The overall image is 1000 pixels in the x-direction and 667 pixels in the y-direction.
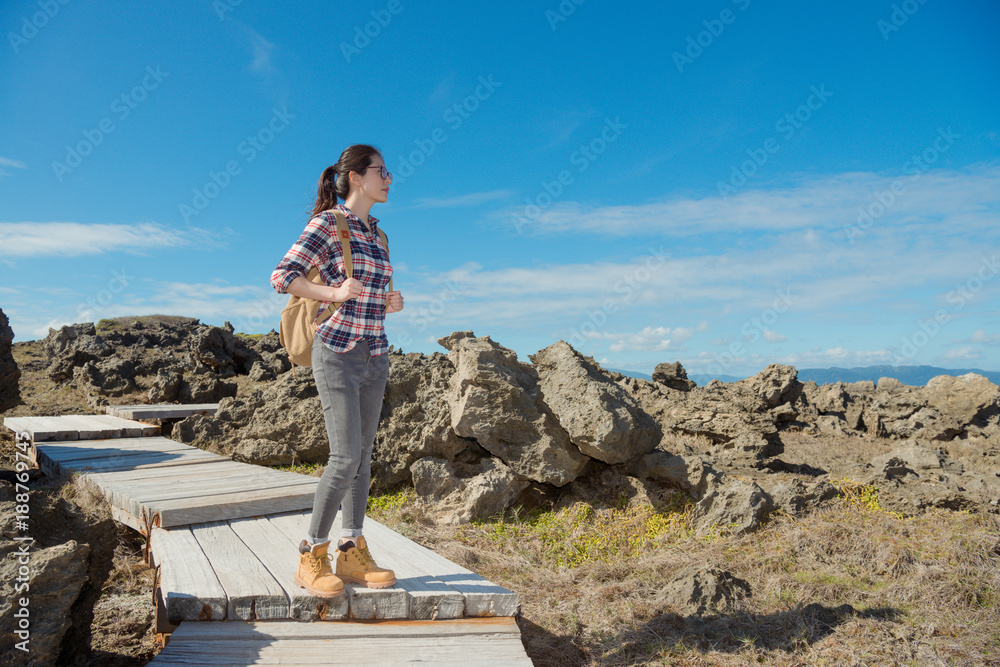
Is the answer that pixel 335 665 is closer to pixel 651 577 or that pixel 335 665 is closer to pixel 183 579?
pixel 183 579

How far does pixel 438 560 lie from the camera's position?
4062 millimetres

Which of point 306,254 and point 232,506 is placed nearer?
point 306,254

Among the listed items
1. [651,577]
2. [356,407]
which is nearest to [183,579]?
[356,407]

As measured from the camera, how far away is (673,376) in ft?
42.3

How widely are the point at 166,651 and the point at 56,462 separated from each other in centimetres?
525

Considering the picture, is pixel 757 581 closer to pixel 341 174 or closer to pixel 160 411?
pixel 341 174

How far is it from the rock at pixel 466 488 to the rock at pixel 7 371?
518cm

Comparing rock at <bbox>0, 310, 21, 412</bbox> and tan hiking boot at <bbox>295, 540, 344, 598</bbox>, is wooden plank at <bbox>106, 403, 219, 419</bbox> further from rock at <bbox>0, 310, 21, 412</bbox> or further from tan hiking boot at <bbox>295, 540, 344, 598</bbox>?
tan hiking boot at <bbox>295, 540, 344, 598</bbox>

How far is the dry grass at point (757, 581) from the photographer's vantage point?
3.90 m

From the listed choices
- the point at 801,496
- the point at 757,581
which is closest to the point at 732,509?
the point at 801,496

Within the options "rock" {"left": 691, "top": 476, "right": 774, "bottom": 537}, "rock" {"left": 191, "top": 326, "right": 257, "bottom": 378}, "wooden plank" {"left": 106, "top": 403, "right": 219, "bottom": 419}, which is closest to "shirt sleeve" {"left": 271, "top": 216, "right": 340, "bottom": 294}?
"rock" {"left": 691, "top": 476, "right": 774, "bottom": 537}

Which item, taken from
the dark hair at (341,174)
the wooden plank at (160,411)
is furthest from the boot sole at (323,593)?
the wooden plank at (160,411)

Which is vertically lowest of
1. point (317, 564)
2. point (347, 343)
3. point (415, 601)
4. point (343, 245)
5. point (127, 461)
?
point (415, 601)

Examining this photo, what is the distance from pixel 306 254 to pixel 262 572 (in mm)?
1956
